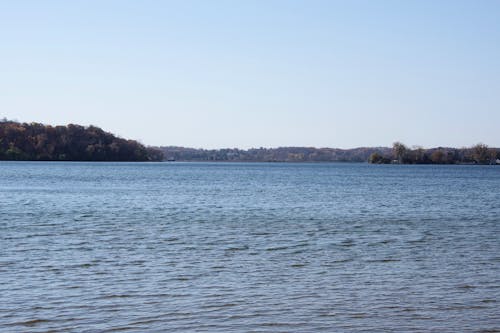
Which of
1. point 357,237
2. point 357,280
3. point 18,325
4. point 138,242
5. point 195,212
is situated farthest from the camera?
point 195,212

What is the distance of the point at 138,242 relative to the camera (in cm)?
2314

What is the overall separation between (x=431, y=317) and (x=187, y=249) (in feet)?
33.4

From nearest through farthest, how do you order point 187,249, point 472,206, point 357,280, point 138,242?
1. point 357,280
2. point 187,249
3. point 138,242
4. point 472,206

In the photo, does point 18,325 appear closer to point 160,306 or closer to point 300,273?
point 160,306

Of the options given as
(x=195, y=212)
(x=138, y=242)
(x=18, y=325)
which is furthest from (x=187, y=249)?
(x=195, y=212)

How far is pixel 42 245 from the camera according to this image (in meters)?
21.7

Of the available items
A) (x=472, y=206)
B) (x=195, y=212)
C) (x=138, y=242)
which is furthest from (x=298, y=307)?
(x=472, y=206)

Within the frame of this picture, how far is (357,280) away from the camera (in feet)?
53.7

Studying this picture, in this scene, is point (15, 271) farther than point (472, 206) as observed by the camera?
No

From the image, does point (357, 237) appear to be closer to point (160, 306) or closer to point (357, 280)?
point (357, 280)

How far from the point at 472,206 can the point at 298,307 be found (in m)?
36.6

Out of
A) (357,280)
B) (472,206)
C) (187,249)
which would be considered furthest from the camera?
(472,206)

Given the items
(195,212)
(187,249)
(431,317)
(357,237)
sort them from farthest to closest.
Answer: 1. (195,212)
2. (357,237)
3. (187,249)
4. (431,317)

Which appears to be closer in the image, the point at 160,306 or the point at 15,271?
the point at 160,306
